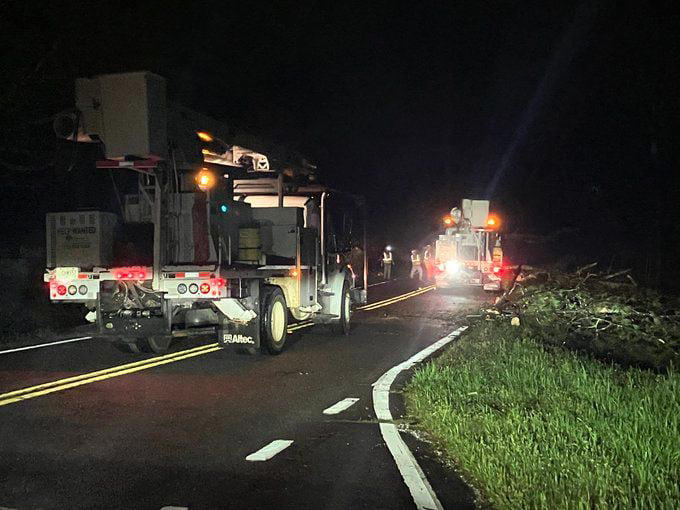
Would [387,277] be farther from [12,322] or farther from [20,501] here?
[20,501]

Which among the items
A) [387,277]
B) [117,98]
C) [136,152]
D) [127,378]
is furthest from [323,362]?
[387,277]

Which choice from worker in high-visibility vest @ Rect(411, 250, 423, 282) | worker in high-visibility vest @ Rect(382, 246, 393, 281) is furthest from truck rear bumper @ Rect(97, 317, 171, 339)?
worker in high-visibility vest @ Rect(382, 246, 393, 281)

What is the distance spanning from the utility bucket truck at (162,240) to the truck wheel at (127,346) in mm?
20

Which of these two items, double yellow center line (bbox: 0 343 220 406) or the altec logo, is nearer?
double yellow center line (bbox: 0 343 220 406)

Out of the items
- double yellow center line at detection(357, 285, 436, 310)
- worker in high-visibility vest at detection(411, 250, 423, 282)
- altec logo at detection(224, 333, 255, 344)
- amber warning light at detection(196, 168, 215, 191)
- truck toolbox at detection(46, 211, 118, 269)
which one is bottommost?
double yellow center line at detection(357, 285, 436, 310)

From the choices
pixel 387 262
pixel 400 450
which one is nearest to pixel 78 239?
pixel 400 450

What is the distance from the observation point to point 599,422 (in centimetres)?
655

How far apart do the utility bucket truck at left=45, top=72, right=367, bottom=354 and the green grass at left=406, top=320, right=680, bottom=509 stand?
3326 millimetres

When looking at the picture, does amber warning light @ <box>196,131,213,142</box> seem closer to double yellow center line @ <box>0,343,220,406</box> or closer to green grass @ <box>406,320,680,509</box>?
double yellow center line @ <box>0,343,220,406</box>

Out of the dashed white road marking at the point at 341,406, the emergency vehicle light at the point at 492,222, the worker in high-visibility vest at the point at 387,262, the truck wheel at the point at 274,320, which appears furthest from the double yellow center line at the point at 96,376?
the worker in high-visibility vest at the point at 387,262

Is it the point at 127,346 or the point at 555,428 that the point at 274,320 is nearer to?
the point at 127,346

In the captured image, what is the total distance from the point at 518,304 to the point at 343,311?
159 inches

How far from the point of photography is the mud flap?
11.4 meters

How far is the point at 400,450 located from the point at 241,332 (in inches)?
214
